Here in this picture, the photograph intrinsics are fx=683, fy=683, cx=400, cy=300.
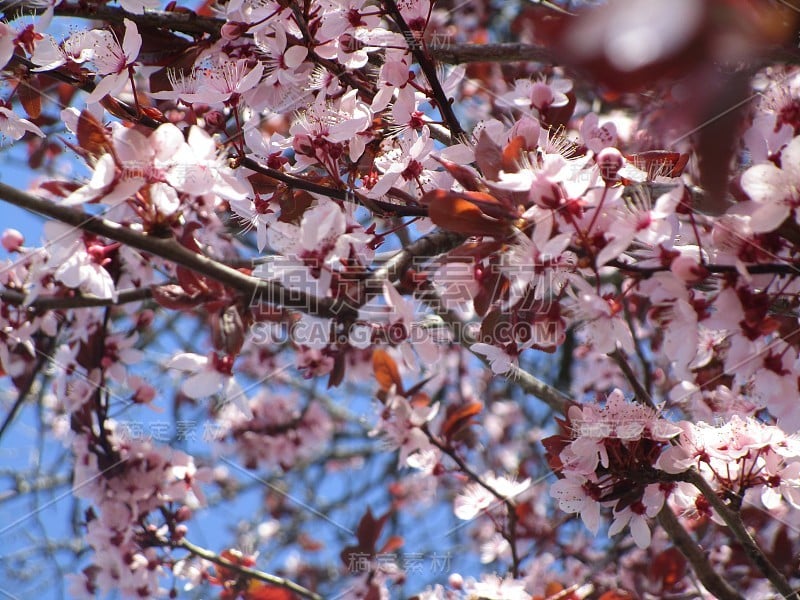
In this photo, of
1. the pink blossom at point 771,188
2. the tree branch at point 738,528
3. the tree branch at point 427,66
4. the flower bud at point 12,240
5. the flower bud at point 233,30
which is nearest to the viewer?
the pink blossom at point 771,188

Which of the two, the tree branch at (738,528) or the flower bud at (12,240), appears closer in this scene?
the tree branch at (738,528)

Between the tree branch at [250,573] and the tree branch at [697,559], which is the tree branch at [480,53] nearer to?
the tree branch at [697,559]

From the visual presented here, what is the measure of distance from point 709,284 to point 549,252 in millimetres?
273

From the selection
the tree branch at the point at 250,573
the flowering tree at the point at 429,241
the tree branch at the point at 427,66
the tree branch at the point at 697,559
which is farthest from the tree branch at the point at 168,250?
the tree branch at the point at 250,573

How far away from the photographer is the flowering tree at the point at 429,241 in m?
0.88

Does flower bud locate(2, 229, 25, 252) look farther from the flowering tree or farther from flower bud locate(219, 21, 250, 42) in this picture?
flower bud locate(219, 21, 250, 42)

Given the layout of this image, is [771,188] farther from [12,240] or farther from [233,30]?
[12,240]

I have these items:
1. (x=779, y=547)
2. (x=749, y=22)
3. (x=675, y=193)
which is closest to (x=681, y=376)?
(x=675, y=193)

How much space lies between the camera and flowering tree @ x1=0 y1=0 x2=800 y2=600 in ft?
2.87

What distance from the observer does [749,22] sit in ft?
1.61

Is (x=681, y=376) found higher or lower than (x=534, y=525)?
higher

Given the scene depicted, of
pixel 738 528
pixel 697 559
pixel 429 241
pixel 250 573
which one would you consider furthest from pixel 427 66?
pixel 250 573

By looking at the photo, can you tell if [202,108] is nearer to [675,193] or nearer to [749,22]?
[675,193]

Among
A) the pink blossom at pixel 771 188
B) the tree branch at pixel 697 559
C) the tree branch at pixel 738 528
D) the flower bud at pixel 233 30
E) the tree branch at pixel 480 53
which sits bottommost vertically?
the tree branch at pixel 697 559
